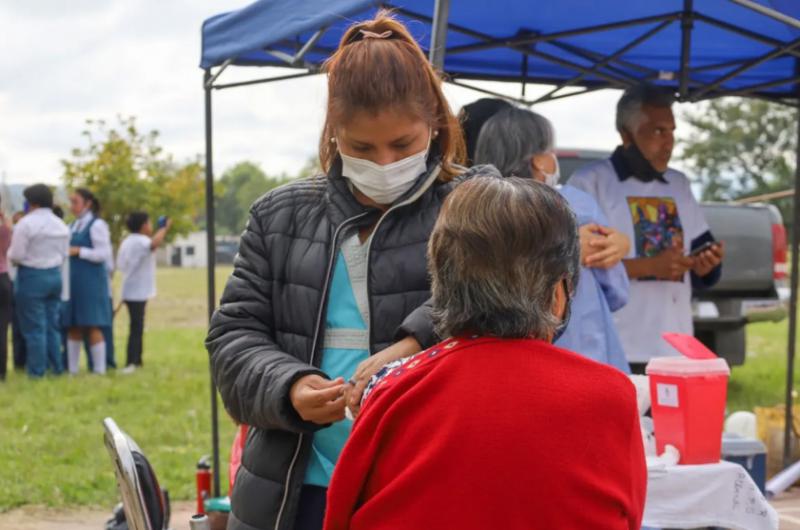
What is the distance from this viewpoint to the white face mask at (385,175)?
1.98 metres

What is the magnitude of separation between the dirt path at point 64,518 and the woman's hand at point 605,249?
2.71 meters

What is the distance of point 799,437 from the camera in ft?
18.8

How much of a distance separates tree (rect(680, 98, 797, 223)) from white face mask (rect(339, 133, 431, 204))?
34.9m

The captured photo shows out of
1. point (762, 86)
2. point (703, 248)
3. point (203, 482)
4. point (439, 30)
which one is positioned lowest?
point (203, 482)

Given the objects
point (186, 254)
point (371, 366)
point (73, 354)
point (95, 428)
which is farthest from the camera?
point (186, 254)

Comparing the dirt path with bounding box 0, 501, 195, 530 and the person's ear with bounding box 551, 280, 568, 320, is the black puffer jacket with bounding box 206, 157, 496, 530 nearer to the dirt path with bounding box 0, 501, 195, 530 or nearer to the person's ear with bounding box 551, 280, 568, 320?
the person's ear with bounding box 551, 280, 568, 320

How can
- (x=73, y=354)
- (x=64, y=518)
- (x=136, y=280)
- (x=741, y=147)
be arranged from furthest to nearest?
(x=741, y=147)
(x=136, y=280)
(x=73, y=354)
(x=64, y=518)

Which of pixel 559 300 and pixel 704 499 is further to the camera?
pixel 704 499

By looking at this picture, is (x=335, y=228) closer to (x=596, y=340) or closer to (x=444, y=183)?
(x=444, y=183)

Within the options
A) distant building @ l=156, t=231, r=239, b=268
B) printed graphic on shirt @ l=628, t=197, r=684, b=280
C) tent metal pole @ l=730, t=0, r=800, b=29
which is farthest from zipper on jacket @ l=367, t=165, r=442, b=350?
distant building @ l=156, t=231, r=239, b=268

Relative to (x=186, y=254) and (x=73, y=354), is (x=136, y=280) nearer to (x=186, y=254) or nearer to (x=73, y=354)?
(x=73, y=354)

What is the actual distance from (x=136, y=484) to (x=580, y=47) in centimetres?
443

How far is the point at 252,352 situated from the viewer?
6.56ft

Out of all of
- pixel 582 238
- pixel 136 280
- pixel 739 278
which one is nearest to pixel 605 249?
pixel 582 238
